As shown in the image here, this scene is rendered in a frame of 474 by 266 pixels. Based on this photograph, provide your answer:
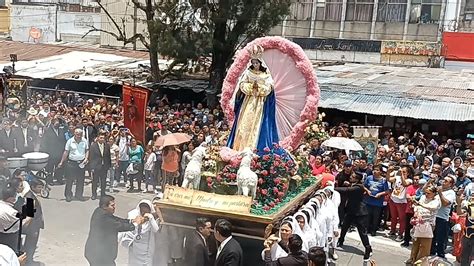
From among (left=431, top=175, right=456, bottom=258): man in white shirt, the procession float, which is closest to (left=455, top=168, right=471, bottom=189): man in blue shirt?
(left=431, top=175, right=456, bottom=258): man in white shirt

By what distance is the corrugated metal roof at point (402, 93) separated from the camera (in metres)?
17.8

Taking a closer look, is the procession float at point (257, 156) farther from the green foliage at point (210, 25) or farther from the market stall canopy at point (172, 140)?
the green foliage at point (210, 25)

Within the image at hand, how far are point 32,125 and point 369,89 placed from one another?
11858 mm

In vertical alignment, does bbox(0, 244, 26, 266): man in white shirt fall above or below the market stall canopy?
above

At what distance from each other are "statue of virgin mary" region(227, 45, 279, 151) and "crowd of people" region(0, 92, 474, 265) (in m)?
0.74

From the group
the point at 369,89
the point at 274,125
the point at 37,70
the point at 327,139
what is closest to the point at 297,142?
the point at 274,125

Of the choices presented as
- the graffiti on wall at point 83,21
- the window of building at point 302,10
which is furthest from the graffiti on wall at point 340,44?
the graffiti on wall at point 83,21

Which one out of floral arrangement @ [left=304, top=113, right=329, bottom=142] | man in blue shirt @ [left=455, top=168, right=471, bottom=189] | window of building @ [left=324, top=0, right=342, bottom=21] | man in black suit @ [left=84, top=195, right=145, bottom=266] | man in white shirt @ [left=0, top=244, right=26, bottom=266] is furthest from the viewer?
window of building @ [left=324, top=0, right=342, bottom=21]

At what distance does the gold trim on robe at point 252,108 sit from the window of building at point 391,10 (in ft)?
80.3

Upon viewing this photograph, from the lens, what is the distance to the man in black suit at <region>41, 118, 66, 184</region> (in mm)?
12906

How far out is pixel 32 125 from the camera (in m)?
13.7

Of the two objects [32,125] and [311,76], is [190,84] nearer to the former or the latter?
[32,125]

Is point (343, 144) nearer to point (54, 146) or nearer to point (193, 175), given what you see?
point (193, 175)

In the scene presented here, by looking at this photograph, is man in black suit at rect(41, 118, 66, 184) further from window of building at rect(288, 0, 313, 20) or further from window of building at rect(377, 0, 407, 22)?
window of building at rect(377, 0, 407, 22)
